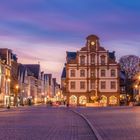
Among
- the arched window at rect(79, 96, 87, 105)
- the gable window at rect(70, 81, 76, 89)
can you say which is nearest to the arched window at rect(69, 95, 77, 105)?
the arched window at rect(79, 96, 87, 105)

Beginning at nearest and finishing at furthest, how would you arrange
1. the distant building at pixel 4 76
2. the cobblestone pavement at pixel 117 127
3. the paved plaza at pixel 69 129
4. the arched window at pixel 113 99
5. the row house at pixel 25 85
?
1. the cobblestone pavement at pixel 117 127
2. the paved plaza at pixel 69 129
3. the distant building at pixel 4 76
4. the arched window at pixel 113 99
5. the row house at pixel 25 85

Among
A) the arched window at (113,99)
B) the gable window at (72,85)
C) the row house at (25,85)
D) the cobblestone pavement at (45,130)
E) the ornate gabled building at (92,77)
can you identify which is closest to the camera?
the cobblestone pavement at (45,130)

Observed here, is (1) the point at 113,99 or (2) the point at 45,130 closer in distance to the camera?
(2) the point at 45,130

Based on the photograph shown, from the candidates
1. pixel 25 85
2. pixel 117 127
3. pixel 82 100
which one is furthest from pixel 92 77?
pixel 117 127

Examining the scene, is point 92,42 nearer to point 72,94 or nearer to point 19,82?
point 72,94

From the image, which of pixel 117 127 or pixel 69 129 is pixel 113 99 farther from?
pixel 69 129

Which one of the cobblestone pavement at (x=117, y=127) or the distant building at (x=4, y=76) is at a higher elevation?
the distant building at (x=4, y=76)

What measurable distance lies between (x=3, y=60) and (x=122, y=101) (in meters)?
40.6

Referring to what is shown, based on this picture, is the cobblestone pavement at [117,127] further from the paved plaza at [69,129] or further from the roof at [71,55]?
the roof at [71,55]

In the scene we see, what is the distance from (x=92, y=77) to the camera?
139m

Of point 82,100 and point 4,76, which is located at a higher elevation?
point 4,76

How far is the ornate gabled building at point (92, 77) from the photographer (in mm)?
137875

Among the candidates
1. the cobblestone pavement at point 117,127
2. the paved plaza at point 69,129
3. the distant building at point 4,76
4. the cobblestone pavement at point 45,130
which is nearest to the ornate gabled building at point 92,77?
the distant building at point 4,76

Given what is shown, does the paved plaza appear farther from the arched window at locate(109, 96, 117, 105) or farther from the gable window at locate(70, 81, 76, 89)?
the arched window at locate(109, 96, 117, 105)
